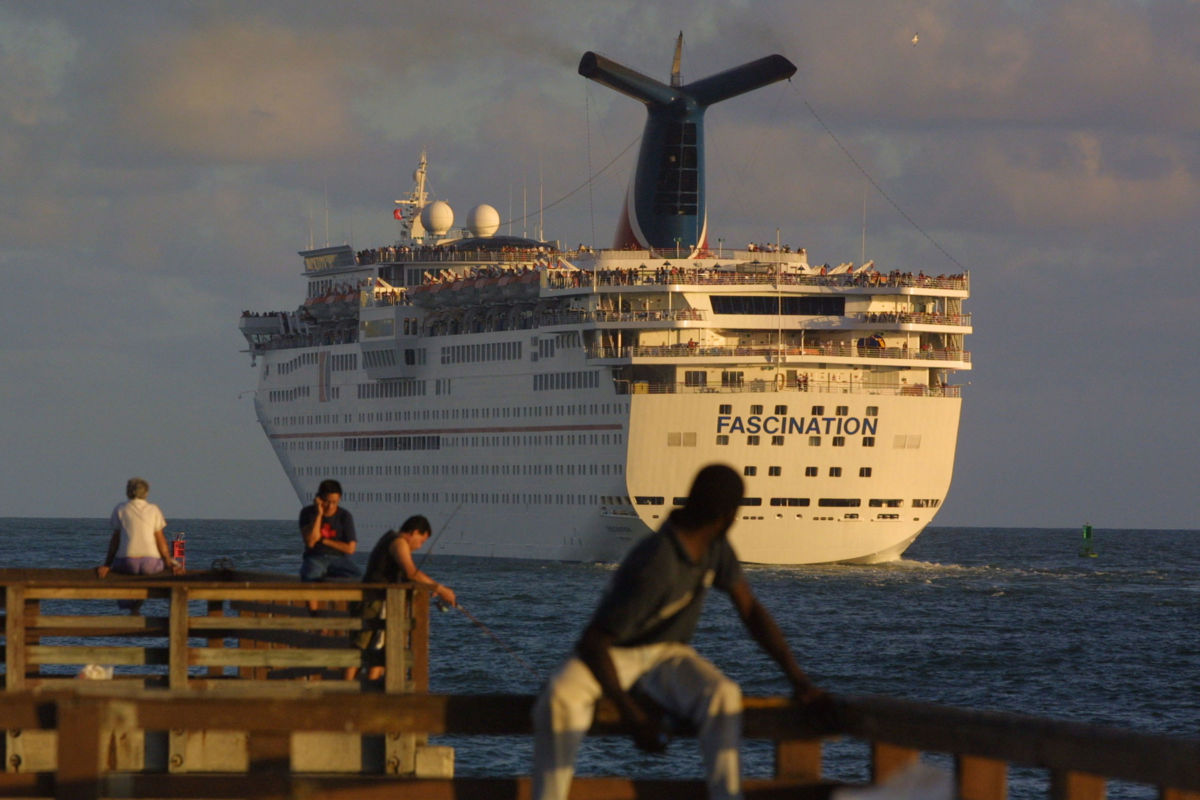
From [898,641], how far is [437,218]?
4904 centimetres

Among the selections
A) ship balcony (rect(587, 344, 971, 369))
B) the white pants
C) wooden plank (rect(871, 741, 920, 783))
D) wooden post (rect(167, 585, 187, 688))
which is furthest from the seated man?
ship balcony (rect(587, 344, 971, 369))

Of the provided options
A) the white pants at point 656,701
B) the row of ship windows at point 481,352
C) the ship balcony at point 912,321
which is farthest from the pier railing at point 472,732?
the row of ship windows at point 481,352

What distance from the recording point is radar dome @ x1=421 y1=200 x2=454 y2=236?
3408 inches

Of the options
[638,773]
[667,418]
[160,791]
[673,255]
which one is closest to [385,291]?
[673,255]

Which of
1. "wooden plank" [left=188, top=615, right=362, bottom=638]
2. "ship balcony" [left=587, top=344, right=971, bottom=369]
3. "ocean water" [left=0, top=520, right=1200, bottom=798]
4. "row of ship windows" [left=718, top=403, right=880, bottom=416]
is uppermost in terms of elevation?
"ship balcony" [left=587, top=344, right=971, bottom=369]

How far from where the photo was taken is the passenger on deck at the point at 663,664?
6.20 m

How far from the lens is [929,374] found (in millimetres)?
61219

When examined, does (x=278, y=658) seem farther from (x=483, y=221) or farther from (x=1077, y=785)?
(x=483, y=221)

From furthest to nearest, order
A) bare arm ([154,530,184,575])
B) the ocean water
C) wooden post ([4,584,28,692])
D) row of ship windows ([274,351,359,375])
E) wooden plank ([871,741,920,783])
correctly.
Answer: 1. row of ship windows ([274,351,359,375])
2. the ocean water
3. bare arm ([154,530,184,575])
4. wooden post ([4,584,28,692])
5. wooden plank ([871,741,920,783])

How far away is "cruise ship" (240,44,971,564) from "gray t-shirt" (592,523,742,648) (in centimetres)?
5026

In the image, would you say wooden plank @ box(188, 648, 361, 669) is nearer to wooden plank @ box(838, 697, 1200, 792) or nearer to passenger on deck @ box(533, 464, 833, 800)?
passenger on deck @ box(533, 464, 833, 800)

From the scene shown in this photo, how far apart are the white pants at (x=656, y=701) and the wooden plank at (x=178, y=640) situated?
4.85 metres

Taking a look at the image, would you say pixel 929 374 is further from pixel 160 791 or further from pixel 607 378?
pixel 160 791

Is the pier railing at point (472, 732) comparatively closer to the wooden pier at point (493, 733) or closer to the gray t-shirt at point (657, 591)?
the wooden pier at point (493, 733)
